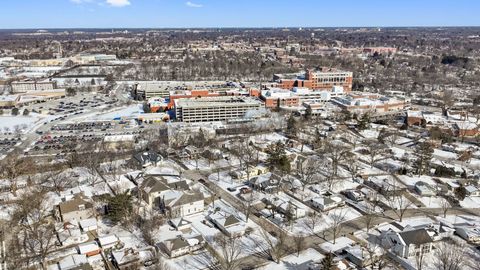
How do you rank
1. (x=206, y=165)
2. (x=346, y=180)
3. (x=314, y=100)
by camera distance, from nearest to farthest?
1. (x=346, y=180)
2. (x=206, y=165)
3. (x=314, y=100)

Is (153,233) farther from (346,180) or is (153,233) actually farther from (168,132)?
(168,132)

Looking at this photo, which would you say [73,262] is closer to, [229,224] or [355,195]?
[229,224]

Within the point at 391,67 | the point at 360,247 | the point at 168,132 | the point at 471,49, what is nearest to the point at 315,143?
the point at 168,132

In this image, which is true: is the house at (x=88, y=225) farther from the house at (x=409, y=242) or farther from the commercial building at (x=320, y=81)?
the commercial building at (x=320, y=81)

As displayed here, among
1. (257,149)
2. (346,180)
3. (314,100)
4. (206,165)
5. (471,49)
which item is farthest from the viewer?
(471,49)

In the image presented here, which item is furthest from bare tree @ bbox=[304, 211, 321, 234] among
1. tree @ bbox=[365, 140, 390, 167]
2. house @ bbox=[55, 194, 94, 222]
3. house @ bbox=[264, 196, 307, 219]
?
house @ bbox=[55, 194, 94, 222]

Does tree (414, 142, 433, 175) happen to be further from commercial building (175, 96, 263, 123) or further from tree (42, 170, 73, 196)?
tree (42, 170, 73, 196)

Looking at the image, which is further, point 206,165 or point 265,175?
point 206,165
